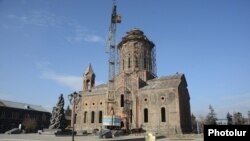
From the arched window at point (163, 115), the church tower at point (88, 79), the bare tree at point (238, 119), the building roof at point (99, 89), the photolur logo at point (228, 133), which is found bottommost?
the bare tree at point (238, 119)

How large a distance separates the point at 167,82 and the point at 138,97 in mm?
6144

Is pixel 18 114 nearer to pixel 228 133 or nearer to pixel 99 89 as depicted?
pixel 99 89

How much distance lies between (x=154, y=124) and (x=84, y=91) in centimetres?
1959

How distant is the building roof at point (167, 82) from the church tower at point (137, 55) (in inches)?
126

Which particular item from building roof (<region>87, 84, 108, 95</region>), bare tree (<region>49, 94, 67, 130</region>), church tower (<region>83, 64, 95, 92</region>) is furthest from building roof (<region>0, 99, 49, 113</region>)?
bare tree (<region>49, 94, 67, 130</region>)

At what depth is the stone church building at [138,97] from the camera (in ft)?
134

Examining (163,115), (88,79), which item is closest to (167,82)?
(163,115)

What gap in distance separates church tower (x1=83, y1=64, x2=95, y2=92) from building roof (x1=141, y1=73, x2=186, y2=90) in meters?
14.4

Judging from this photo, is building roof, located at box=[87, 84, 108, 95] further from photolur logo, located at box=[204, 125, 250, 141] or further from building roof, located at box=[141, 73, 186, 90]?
photolur logo, located at box=[204, 125, 250, 141]

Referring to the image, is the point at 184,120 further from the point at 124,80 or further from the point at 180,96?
the point at 124,80

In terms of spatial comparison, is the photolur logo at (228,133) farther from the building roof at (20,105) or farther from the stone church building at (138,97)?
the building roof at (20,105)

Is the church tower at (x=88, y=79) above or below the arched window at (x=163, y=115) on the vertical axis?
above

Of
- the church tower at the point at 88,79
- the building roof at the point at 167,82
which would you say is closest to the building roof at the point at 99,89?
the church tower at the point at 88,79

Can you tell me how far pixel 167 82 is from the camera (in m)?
43.3
